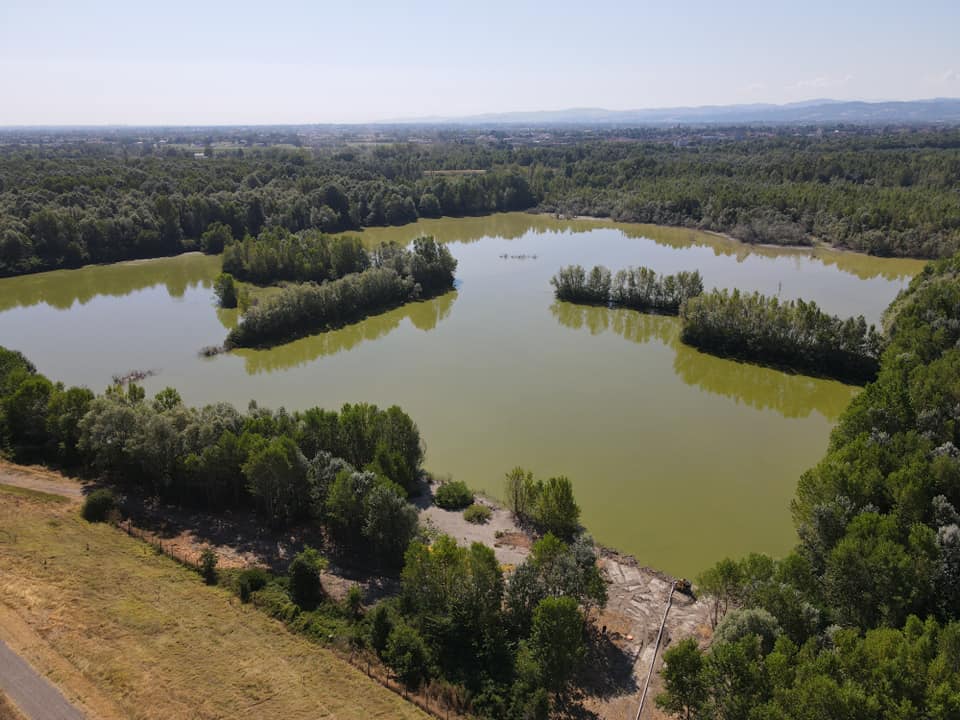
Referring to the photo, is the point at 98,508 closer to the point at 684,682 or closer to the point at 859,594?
the point at 684,682

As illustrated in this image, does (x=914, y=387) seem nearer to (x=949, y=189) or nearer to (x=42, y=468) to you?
(x=42, y=468)

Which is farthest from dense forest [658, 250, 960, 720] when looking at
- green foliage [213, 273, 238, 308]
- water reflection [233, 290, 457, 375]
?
green foliage [213, 273, 238, 308]

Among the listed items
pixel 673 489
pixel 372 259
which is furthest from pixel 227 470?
pixel 372 259

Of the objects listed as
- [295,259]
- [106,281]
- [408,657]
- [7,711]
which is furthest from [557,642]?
[106,281]

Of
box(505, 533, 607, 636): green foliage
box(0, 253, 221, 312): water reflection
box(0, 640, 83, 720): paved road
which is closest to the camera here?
box(0, 640, 83, 720): paved road

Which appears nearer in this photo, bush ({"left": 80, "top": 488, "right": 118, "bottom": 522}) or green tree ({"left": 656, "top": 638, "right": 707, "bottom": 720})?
green tree ({"left": 656, "top": 638, "right": 707, "bottom": 720})

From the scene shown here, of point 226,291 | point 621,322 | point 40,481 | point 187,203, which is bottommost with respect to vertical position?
point 621,322

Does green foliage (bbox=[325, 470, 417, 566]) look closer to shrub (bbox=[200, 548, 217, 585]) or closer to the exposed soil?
the exposed soil
